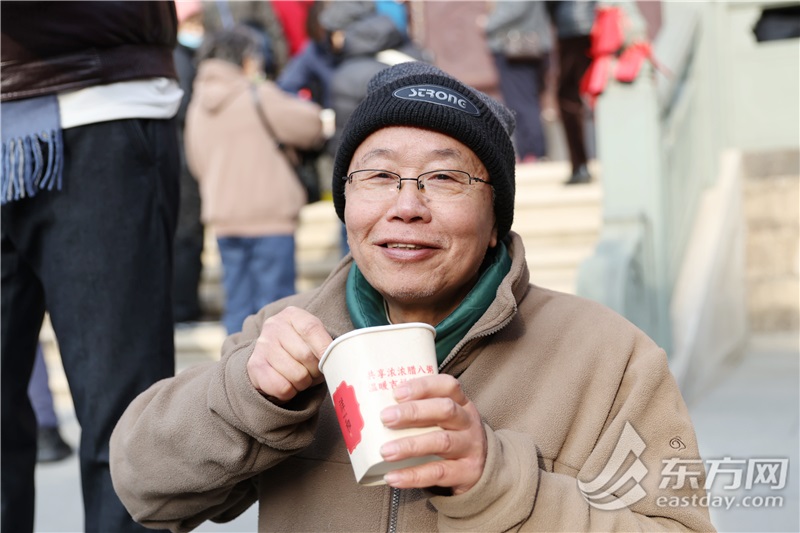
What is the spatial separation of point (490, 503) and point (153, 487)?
0.76 meters

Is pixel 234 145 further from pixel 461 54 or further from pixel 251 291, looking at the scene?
pixel 461 54

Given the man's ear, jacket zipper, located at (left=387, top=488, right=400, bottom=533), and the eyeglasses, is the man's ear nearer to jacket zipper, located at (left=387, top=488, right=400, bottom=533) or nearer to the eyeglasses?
the eyeglasses

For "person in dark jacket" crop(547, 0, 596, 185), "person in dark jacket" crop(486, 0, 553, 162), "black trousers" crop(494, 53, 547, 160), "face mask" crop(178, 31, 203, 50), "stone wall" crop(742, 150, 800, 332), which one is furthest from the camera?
"black trousers" crop(494, 53, 547, 160)

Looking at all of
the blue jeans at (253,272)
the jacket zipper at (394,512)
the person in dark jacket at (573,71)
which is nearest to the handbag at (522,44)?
the person in dark jacket at (573,71)

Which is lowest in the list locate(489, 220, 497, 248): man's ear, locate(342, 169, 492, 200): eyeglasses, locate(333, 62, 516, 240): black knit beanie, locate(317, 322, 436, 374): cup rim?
locate(489, 220, 497, 248): man's ear

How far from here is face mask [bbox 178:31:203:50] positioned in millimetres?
7391

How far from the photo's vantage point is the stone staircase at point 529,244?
22.8 ft

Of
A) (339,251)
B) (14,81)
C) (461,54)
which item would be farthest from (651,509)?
(461,54)

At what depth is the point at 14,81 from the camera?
2828 millimetres

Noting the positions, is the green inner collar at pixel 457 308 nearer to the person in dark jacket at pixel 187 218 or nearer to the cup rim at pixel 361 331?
the cup rim at pixel 361 331

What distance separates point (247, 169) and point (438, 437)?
506cm

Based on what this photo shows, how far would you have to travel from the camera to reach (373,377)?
1685 millimetres

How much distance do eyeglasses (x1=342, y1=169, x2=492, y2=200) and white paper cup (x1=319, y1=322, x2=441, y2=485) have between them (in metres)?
0.54

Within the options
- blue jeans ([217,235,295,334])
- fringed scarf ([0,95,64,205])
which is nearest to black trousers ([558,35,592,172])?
blue jeans ([217,235,295,334])
